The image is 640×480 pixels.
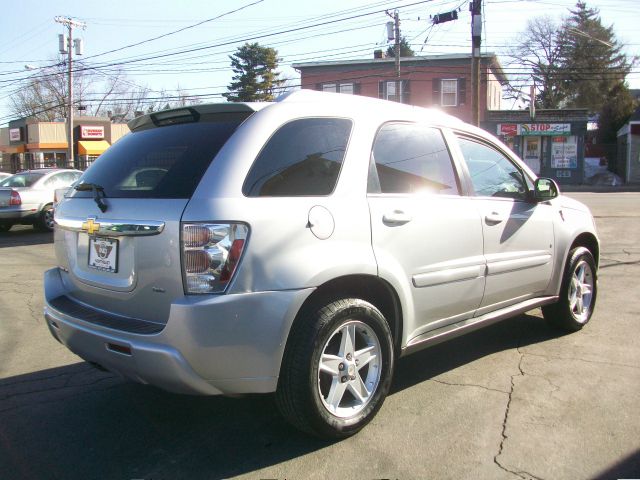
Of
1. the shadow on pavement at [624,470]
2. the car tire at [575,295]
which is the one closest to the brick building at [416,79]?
the car tire at [575,295]

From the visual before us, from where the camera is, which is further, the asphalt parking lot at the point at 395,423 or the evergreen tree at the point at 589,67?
the evergreen tree at the point at 589,67

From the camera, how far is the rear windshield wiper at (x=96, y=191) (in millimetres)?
3133

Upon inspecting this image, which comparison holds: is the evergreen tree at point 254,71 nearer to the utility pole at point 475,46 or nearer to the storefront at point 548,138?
the storefront at point 548,138

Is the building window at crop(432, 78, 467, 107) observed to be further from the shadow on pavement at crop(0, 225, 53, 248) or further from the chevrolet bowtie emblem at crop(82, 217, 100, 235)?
the chevrolet bowtie emblem at crop(82, 217, 100, 235)

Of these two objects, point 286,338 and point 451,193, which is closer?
point 286,338

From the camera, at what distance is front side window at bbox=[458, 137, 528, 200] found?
419 cm

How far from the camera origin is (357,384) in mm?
3250

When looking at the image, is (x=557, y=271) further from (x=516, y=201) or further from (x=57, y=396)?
(x=57, y=396)

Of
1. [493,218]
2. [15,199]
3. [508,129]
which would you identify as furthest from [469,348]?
[508,129]

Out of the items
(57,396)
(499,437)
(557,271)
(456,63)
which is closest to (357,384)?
(499,437)

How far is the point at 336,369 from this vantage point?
10.3 feet

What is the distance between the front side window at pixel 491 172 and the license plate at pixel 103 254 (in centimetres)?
250

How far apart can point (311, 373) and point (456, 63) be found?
36.9 meters

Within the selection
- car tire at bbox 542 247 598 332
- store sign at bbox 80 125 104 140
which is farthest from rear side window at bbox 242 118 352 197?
store sign at bbox 80 125 104 140
